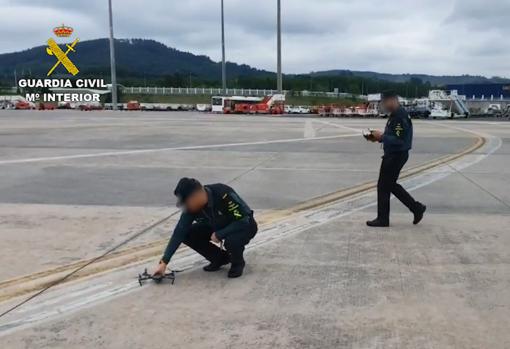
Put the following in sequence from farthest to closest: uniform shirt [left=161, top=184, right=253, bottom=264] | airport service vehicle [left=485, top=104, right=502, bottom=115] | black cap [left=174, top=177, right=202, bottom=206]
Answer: airport service vehicle [left=485, top=104, right=502, bottom=115]
uniform shirt [left=161, top=184, right=253, bottom=264]
black cap [left=174, top=177, right=202, bottom=206]

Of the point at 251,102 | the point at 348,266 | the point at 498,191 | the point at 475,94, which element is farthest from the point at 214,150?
the point at 475,94

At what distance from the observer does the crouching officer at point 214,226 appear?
4.75m

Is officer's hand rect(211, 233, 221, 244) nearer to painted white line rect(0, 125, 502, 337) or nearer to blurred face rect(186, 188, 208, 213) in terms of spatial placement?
blurred face rect(186, 188, 208, 213)

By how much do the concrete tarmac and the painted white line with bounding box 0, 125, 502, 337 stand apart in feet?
0.30

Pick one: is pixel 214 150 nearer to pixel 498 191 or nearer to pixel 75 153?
pixel 75 153

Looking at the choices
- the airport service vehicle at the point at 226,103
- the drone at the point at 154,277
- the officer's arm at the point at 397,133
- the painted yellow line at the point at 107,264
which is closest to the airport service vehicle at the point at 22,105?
the airport service vehicle at the point at 226,103

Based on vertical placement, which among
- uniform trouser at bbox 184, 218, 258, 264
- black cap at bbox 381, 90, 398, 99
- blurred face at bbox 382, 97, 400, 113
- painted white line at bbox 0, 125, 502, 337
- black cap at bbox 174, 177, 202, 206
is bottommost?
painted white line at bbox 0, 125, 502, 337

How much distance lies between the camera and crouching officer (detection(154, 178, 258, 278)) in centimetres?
475

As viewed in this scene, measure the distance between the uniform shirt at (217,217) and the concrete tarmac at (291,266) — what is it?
387 millimetres

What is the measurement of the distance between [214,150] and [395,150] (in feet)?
31.2

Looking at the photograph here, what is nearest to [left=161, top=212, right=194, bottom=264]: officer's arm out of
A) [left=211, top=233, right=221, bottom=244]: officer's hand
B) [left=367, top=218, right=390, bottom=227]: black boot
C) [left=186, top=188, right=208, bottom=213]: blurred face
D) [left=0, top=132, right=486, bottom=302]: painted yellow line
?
[left=186, top=188, right=208, bottom=213]: blurred face

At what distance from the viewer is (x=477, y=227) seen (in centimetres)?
691

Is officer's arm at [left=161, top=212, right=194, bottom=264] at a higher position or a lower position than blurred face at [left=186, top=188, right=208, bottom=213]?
lower

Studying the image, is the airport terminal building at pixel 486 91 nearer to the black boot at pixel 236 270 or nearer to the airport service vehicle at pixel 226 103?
the airport service vehicle at pixel 226 103
